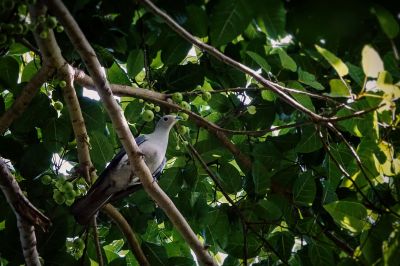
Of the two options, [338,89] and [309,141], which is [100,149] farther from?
[338,89]

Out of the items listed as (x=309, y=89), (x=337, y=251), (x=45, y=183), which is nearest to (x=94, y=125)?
(x=45, y=183)

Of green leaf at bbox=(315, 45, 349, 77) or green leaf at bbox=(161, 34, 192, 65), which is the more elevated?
green leaf at bbox=(161, 34, 192, 65)

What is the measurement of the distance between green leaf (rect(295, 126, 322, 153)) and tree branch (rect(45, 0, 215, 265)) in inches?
36.2

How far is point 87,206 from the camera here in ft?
10.7

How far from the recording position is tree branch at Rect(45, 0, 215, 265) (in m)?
2.19

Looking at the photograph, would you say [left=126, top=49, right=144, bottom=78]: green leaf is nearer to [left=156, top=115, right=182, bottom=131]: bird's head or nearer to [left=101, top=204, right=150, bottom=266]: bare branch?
[left=156, top=115, right=182, bottom=131]: bird's head

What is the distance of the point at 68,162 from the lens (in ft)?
13.0

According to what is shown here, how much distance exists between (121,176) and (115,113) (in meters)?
1.22

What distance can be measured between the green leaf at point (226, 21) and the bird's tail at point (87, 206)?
143 centimetres

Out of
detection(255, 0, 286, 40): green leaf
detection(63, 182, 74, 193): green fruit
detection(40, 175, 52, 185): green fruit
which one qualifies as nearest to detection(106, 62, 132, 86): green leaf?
detection(40, 175, 52, 185): green fruit

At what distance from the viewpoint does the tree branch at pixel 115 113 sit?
2.19m

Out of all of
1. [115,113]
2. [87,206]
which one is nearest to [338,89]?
[115,113]

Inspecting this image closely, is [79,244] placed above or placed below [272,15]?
above

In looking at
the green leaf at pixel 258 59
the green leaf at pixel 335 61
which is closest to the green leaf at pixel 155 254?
the green leaf at pixel 258 59
